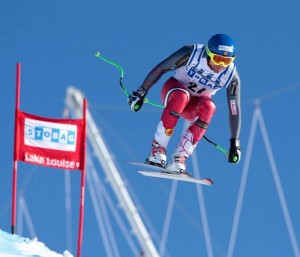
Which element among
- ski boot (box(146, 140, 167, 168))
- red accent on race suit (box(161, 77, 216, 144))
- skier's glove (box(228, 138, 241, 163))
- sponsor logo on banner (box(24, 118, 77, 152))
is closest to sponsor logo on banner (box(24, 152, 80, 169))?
sponsor logo on banner (box(24, 118, 77, 152))

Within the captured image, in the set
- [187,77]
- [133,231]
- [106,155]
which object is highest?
[187,77]

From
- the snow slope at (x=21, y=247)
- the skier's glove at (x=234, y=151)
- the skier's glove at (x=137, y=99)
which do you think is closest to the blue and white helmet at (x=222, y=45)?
the skier's glove at (x=137, y=99)

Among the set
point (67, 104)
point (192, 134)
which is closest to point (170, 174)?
point (192, 134)

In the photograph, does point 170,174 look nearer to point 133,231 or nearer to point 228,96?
point 228,96

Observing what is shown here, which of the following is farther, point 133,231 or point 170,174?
point 133,231

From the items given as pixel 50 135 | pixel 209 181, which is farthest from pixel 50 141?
pixel 209 181

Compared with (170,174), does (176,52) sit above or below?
above

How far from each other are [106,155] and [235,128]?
10883 mm

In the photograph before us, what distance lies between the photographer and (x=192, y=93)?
16406mm

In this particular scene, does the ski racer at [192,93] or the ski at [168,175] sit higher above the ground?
the ski racer at [192,93]

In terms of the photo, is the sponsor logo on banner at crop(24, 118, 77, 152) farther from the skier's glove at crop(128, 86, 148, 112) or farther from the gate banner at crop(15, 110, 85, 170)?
the skier's glove at crop(128, 86, 148, 112)

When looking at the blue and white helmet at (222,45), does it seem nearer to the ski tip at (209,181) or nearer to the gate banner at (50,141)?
the ski tip at (209,181)

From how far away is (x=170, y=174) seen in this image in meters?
16.5

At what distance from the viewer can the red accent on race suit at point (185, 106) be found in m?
16.1
